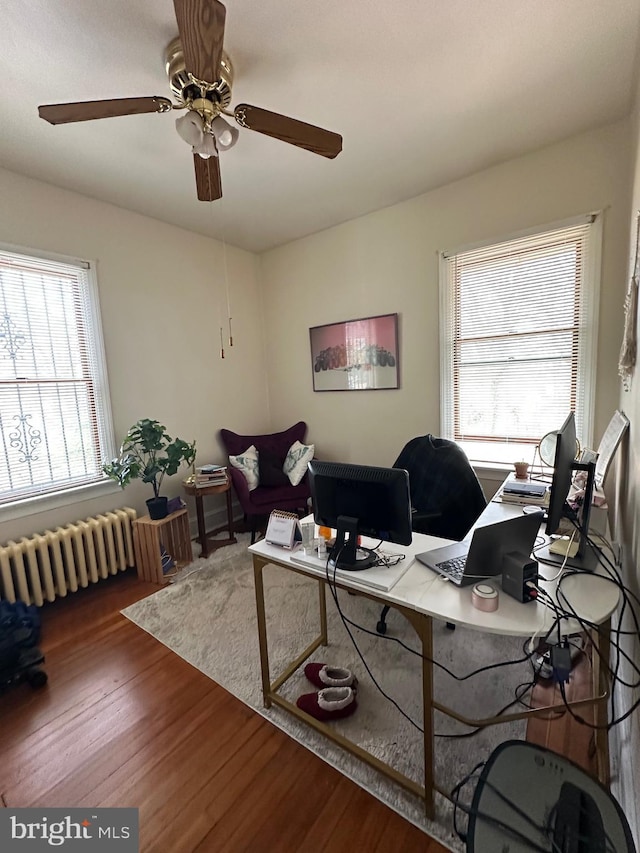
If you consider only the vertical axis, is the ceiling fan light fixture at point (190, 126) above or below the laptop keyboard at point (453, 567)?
above

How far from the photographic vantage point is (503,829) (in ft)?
2.71

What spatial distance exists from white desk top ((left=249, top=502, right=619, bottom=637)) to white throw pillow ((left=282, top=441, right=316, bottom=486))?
2.10 metres

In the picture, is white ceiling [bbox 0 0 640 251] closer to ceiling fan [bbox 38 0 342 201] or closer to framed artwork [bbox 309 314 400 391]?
ceiling fan [bbox 38 0 342 201]

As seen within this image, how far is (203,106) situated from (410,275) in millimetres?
1939

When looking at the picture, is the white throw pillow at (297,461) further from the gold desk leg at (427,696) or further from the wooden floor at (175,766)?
the gold desk leg at (427,696)

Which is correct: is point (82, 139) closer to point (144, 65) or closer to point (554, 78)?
point (144, 65)

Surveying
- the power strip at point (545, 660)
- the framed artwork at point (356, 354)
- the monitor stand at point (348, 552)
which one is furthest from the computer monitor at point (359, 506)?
the framed artwork at point (356, 354)

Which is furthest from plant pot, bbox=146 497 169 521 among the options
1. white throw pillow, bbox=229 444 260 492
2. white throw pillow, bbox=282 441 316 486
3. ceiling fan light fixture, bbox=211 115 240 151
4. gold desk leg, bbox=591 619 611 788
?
gold desk leg, bbox=591 619 611 788

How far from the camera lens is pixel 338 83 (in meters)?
1.76

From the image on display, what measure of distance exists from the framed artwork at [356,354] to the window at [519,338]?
472 millimetres

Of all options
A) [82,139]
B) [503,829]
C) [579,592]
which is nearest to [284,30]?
[82,139]

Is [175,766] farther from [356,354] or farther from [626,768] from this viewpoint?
[356,354]

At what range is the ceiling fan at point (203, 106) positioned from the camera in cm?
129

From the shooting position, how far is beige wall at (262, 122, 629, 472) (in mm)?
2270
